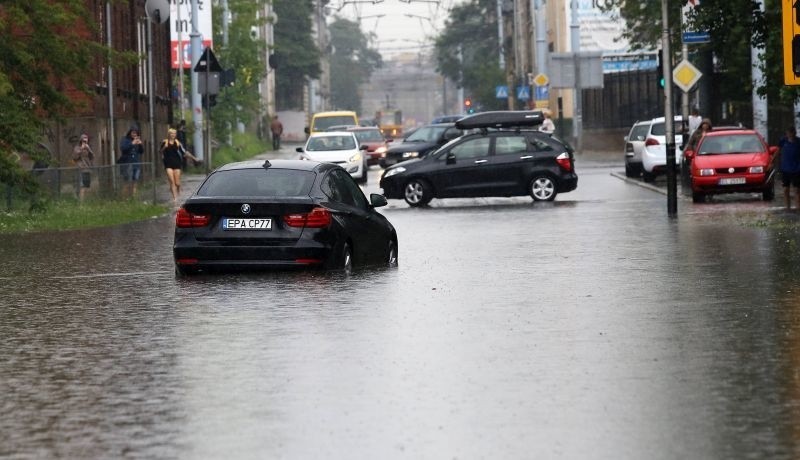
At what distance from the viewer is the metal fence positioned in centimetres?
3372

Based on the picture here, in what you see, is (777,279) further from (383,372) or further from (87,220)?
(87,220)

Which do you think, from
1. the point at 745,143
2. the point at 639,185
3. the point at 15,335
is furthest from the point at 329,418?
the point at 639,185

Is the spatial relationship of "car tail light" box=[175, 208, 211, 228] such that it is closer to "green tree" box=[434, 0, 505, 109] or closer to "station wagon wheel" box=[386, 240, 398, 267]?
"station wagon wheel" box=[386, 240, 398, 267]

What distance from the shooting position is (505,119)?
49.5 meters

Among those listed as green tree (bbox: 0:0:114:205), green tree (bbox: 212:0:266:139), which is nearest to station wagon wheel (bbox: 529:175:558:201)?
green tree (bbox: 0:0:114:205)

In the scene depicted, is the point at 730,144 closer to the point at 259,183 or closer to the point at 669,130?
the point at 669,130

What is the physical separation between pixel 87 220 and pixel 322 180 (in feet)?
45.8

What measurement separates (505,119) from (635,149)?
11.4 ft

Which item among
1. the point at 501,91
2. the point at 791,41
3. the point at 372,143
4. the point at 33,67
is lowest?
the point at 372,143

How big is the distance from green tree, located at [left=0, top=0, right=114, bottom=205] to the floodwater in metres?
8.99

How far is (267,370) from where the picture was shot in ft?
37.9

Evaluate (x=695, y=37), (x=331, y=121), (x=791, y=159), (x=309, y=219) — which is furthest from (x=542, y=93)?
Result: (x=309, y=219)

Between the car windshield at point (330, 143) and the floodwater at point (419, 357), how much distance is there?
2853 cm

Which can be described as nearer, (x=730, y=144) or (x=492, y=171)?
(x=730, y=144)
